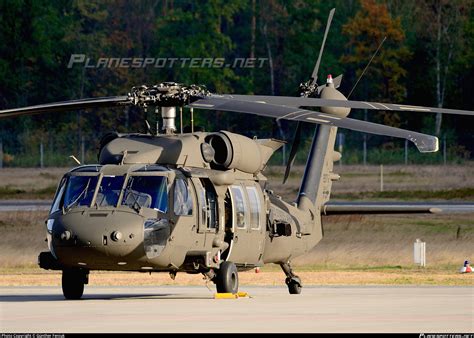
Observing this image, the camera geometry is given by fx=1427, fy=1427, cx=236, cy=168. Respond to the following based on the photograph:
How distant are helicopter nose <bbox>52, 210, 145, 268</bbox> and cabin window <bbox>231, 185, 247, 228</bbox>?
2.48m

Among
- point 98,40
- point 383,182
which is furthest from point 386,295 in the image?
point 98,40

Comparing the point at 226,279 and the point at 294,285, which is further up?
the point at 226,279

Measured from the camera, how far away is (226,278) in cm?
2442

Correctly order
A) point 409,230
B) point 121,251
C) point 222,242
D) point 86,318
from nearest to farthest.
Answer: point 86,318
point 121,251
point 222,242
point 409,230

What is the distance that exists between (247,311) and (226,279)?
377cm

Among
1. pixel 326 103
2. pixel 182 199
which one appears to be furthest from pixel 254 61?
pixel 326 103

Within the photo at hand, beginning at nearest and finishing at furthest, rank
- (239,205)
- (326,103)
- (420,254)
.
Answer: (326,103), (239,205), (420,254)

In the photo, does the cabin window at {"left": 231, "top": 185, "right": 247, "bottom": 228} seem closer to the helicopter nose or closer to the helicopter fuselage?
the helicopter fuselage

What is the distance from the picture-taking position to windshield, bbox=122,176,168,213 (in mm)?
23453

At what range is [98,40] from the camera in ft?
302

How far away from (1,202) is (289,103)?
39.8 m

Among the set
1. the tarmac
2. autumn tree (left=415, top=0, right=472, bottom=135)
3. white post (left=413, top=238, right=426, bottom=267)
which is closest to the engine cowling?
the tarmac

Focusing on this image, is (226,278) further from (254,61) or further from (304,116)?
(254,61)

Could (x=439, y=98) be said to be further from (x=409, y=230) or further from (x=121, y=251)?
(x=121, y=251)
